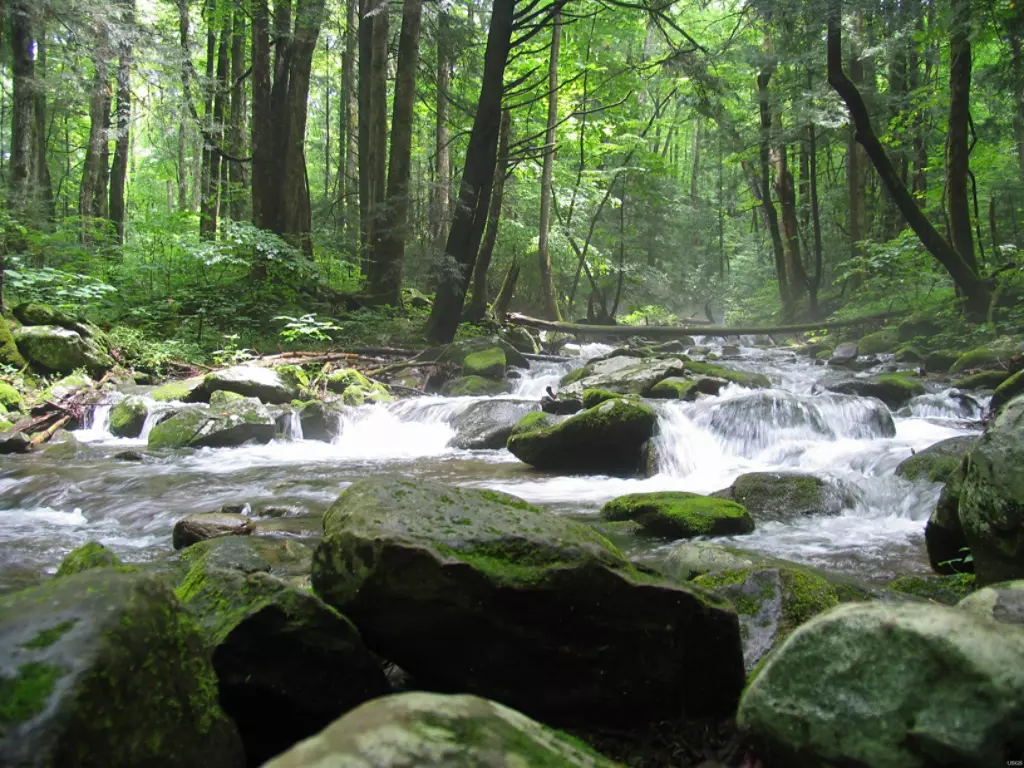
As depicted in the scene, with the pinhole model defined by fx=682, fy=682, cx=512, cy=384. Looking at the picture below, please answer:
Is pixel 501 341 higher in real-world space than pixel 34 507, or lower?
higher

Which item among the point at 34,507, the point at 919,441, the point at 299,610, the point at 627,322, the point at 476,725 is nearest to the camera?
the point at 476,725

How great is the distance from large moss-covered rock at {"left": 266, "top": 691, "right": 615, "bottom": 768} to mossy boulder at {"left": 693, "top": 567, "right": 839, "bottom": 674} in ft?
5.72

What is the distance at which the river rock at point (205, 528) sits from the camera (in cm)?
546

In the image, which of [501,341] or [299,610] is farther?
[501,341]

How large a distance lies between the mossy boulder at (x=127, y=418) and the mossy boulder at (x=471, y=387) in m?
Answer: 5.11

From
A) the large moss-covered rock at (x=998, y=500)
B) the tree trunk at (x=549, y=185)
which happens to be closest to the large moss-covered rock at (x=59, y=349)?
the tree trunk at (x=549, y=185)

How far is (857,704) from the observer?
7.03 ft

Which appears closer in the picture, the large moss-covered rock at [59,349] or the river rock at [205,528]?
the river rock at [205,528]

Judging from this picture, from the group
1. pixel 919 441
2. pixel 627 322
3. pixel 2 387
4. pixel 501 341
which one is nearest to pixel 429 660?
pixel 919 441

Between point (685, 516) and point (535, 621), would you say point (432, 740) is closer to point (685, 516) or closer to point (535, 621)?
point (535, 621)

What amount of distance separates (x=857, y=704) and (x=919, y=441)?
853 cm

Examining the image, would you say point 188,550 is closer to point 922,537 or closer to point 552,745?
point 552,745

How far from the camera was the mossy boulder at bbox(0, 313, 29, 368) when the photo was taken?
1060cm

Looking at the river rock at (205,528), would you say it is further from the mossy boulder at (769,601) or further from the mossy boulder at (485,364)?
the mossy boulder at (485,364)
